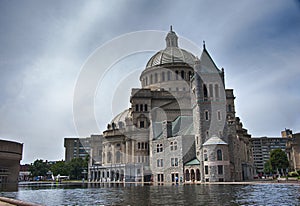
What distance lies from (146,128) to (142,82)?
1914cm

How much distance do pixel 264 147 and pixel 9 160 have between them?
5584 inches

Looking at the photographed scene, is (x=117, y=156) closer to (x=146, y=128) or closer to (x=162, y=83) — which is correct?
(x=146, y=128)

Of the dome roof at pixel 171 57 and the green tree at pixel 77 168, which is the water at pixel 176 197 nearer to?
the dome roof at pixel 171 57

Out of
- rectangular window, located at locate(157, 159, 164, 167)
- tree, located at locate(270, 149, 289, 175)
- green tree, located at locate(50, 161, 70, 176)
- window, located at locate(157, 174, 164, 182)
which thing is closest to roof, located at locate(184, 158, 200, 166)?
rectangular window, located at locate(157, 159, 164, 167)

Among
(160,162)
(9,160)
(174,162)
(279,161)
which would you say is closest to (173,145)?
(174,162)

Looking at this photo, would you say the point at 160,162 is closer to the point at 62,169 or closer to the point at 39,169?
the point at 62,169

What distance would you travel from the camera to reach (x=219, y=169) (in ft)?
180

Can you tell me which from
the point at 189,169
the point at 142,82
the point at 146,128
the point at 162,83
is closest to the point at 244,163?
the point at 189,169

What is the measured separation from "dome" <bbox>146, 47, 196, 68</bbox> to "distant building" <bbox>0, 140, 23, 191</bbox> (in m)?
42.0

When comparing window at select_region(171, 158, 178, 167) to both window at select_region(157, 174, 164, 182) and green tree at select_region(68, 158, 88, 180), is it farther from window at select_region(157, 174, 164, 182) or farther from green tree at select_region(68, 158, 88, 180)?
green tree at select_region(68, 158, 88, 180)

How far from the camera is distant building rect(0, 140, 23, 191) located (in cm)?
7219

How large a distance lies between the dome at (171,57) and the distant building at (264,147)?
10258 centimetres

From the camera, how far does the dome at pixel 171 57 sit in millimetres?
87738

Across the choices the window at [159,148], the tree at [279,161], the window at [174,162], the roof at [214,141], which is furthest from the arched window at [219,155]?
the tree at [279,161]
